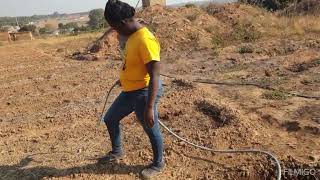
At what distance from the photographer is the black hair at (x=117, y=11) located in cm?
323

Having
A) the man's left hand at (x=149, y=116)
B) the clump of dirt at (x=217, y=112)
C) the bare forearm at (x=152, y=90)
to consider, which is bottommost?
the clump of dirt at (x=217, y=112)

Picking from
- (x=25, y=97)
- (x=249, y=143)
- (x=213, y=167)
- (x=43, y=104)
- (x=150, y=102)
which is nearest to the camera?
(x=150, y=102)

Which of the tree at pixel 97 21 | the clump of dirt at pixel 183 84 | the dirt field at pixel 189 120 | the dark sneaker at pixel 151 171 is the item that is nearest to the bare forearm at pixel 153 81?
the dark sneaker at pixel 151 171

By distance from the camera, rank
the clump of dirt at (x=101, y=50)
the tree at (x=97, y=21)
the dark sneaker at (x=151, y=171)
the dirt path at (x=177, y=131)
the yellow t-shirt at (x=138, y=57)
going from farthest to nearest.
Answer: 1. the tree at (x=97, y=21)
2. the clump of dirt at (x=101, y=50)
3. the dirt path at (x=177, y=131)
4. the dark sneaker at (x=151, y=171)
5. the yellow t-shirt at (x=138, y=57)

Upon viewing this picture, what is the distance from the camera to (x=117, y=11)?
3.23 meters

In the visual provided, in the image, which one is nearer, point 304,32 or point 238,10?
point 304,32

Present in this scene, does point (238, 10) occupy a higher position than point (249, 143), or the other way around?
point (238, 10)

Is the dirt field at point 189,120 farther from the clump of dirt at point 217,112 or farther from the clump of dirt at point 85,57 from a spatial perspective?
the clump of dirt at point 85,57

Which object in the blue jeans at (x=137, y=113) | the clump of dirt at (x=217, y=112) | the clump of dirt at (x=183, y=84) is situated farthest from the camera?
the clump of dirt at (x=183, y=84)

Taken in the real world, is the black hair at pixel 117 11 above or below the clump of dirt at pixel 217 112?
above

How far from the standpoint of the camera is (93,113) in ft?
19.5

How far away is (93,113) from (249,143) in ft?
8.15

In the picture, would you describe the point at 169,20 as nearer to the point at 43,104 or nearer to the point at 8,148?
the point at 43,104

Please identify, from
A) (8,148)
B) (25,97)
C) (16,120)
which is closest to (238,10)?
(25,97)
